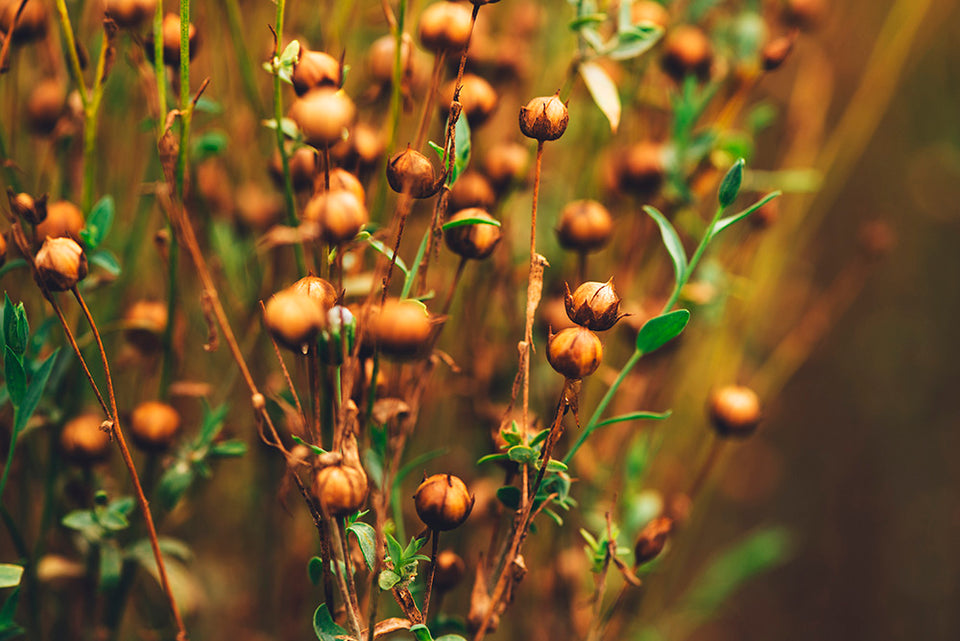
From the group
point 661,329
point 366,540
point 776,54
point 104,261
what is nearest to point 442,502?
point 366,540

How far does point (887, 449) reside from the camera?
1267 mm

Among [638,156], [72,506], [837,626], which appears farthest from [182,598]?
[837,626]

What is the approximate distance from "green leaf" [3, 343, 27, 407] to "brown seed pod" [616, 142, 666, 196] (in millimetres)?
426

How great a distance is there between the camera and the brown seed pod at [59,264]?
0.34 metres

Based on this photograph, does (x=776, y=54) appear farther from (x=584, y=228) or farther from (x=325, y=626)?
(x=325, y=626)

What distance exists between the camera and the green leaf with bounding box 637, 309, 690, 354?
379 millimetres

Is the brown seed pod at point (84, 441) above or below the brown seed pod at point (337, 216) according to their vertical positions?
below

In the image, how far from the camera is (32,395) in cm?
40

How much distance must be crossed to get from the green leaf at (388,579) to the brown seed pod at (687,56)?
43cm

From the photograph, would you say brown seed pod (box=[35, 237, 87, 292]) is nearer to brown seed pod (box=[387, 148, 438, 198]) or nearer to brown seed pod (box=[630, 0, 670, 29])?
brown seed pod (box=[387, 148, 438, 198])

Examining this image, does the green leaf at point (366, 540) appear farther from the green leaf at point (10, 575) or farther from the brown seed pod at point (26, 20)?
the brown seed pod at point (26, 20)

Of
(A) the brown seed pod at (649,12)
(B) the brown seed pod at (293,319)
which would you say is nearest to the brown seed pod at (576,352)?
(B) the brown seed pod at (293,319)

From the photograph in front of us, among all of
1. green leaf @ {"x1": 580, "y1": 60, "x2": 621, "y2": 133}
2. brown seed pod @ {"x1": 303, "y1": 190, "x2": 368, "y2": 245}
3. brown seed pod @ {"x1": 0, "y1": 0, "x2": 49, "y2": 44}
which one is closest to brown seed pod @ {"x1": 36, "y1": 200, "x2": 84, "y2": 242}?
brown seed pod @ {"x1": 0, "y1": 0, "x2": 49, "y2": 44}

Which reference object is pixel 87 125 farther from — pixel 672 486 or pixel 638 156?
pixel 672 486
